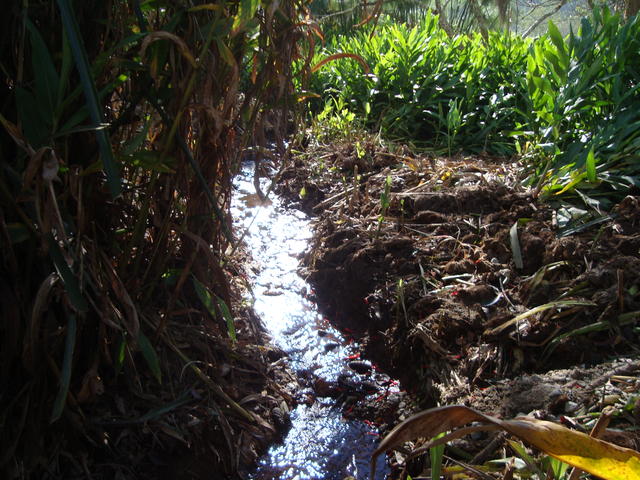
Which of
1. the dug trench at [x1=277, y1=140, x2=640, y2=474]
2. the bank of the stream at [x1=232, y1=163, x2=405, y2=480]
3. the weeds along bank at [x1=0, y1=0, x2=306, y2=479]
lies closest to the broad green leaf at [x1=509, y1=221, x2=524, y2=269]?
the dug trench at [x1=277, y1=140, x2=640, y2=474]

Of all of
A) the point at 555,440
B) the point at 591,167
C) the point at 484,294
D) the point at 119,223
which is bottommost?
the point at 555,440

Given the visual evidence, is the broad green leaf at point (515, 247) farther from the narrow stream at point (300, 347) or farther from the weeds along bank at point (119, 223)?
the weeds along bank at point (119, 223)

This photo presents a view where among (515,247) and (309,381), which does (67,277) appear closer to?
(309,381)

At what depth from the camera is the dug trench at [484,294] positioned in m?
1.55

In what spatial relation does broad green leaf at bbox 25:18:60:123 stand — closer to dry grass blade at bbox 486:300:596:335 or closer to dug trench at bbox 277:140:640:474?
dug trench at bbox 277:140:640:474

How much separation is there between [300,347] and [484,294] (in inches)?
30.8

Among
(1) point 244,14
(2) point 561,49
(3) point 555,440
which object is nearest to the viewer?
(3) point 555,440

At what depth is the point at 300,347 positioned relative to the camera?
2.22 meters

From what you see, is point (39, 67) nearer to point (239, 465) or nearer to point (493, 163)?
point (239, 465)

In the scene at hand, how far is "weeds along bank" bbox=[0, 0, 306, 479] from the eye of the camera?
41.1 inches

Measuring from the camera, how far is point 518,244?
7.26 ft

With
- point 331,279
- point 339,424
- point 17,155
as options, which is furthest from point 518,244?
point 17,155

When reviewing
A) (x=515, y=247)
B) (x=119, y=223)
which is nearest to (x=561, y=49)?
(x=515, y=247)

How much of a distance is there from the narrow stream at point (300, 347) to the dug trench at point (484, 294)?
0.31ft
